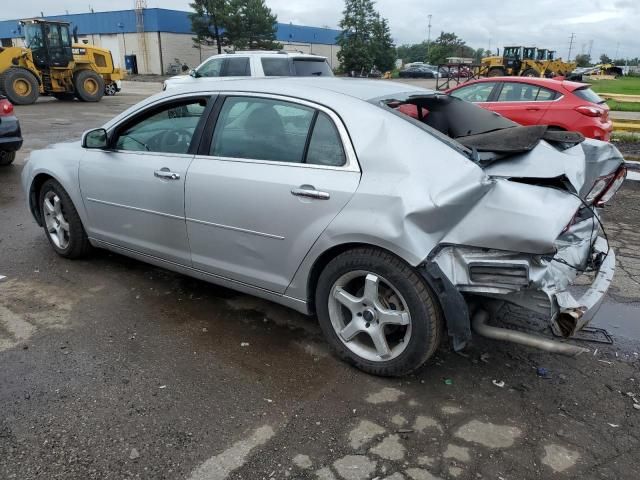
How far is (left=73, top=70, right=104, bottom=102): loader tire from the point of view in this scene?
2109cm

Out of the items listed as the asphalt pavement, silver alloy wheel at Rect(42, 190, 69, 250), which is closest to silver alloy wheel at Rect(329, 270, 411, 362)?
the asphalt pavement

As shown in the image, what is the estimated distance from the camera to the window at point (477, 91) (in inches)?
373

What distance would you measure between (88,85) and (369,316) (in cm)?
2189

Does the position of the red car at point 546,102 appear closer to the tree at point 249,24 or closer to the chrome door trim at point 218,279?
the chrome door trim at point 218,279

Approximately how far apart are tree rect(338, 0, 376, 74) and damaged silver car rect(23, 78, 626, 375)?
58.8 metres

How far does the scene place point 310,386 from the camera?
2975 mm

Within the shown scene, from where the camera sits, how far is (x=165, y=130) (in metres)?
3.90

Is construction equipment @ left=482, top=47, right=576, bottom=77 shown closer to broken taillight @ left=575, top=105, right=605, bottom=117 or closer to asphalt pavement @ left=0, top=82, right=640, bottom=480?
broken taillight @ left=575, top=105, right=605, bottom=117

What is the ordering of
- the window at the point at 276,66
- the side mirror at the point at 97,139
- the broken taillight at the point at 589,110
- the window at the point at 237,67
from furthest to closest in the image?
the window at the point at 237,67, the window at the point at 276,66, the broken taillight at the point at 589,110, the side mirror at the point at 97,139

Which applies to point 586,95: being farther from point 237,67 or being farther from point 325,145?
point 237,67

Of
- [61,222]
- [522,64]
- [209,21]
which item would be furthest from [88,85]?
[209,21]

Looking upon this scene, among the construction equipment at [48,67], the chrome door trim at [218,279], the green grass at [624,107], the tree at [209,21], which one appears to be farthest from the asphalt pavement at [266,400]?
the tree at [209,21]

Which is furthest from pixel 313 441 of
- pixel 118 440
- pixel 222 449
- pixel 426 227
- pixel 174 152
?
pixel 174 152

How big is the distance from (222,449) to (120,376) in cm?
91
